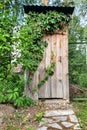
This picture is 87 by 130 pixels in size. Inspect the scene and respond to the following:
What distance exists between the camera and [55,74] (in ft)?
17.5

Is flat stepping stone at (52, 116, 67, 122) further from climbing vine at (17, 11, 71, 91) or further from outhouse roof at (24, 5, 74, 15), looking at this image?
outhouse roof at (24, 5, 74, 15)

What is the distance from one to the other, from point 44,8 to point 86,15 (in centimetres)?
585

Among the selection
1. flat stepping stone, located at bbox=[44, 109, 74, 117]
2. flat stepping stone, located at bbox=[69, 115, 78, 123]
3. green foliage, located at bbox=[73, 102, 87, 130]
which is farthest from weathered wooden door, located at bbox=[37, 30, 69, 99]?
flat stepping stone, located at bbox=[69, 115, 78, 123]

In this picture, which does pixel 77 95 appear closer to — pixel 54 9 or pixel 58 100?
pixel 58 100

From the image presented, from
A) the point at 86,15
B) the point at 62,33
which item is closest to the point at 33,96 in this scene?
the point at 62,33

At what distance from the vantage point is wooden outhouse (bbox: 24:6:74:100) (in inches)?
208

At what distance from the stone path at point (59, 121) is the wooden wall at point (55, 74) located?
826 mm

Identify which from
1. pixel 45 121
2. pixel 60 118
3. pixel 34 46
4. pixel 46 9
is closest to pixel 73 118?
pixel 60 118

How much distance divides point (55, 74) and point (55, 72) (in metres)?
0.05

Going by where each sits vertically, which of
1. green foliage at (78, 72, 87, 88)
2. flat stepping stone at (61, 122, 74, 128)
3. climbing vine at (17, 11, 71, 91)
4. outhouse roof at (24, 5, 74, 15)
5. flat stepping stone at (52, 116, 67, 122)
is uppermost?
outhouse roof at (24, 5, 74, 15)

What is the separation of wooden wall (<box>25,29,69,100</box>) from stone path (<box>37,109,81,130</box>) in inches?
32.5

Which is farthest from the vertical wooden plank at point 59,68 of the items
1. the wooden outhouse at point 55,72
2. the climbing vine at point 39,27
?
the climbing vine at point 39,27

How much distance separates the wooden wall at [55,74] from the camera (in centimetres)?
530

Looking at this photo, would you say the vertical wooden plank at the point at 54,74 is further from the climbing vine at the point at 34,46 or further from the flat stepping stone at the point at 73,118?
the flat stepping stone at the point at 73,118
